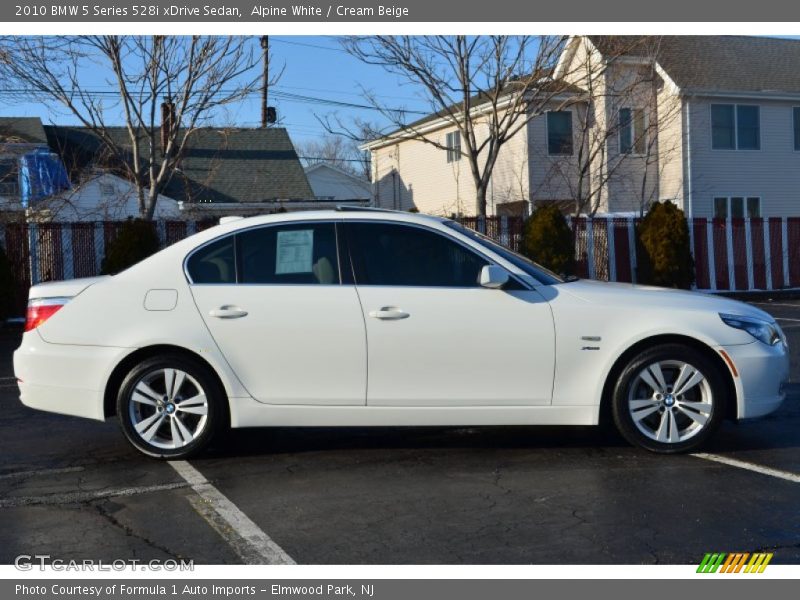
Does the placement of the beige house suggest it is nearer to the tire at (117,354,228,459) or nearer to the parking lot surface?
the parking lot surface

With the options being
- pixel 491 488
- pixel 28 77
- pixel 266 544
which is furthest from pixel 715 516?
pixel 28 77

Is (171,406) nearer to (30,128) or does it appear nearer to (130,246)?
(130,246)

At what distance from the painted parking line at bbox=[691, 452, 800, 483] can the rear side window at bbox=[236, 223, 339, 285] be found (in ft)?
8.86

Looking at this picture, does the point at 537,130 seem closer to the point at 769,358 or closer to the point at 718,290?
the point at 718,290

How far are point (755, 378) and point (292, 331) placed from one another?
A: 3.00m

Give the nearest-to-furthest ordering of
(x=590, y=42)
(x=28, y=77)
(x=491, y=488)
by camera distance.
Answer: (x=491, y=488), (x=28, y=77), (x=590, y=42)

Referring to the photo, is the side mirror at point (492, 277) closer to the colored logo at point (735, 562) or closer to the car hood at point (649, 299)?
the car hood at point (649, 299)

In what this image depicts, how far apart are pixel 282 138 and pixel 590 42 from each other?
18.7 m

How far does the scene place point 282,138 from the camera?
1545 inches

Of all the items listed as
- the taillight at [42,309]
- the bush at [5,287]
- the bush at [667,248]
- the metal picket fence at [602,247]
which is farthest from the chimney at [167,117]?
the taillight at [42,309]

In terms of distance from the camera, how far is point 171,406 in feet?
21.9

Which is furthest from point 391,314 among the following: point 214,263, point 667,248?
point 667,248

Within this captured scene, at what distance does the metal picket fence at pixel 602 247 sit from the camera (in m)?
A: 18.5

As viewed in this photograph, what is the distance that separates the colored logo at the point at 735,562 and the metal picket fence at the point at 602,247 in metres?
15.4
